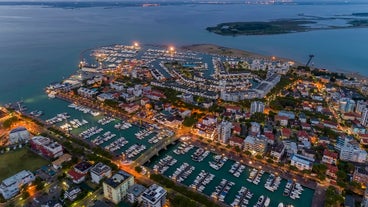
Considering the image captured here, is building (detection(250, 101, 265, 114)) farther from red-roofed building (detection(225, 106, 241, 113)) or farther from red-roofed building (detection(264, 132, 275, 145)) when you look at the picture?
red-roofed building (detection(264, 132, 275, 145))

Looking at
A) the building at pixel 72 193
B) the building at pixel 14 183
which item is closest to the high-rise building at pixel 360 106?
the building at pixel 72 193

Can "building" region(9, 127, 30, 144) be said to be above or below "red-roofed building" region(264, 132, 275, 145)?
above

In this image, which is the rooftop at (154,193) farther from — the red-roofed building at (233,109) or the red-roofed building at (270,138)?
the red-roofed building at (233,109)

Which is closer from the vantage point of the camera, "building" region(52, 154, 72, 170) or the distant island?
"building" region(52, 154, 72, 170)

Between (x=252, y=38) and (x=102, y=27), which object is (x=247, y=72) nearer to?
(x=252, y=38)

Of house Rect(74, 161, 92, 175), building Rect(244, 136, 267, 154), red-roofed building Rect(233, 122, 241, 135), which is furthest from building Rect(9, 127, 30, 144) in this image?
building Rect(244, 136, 267, 154)

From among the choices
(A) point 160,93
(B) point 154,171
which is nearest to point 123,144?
(B) point 154,171
